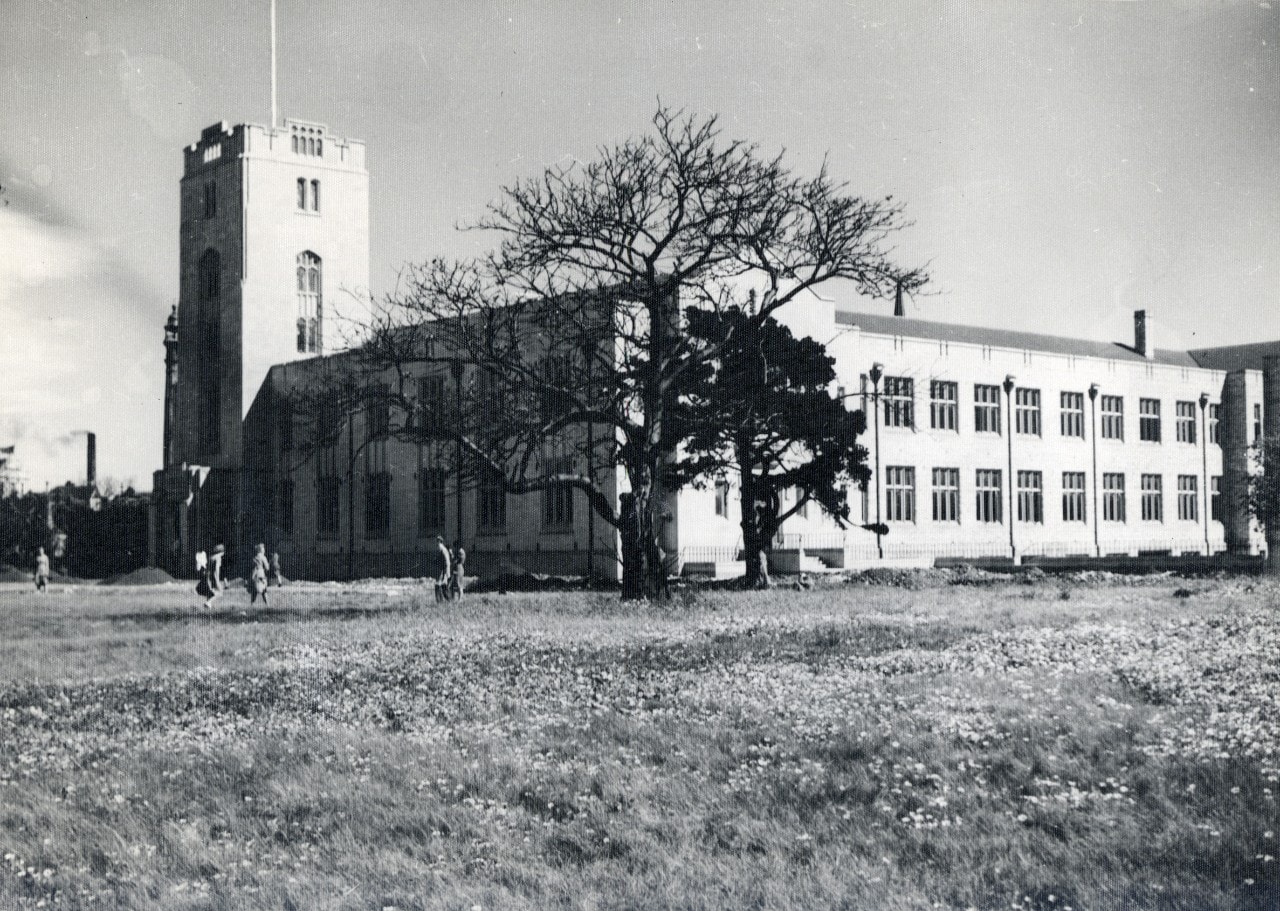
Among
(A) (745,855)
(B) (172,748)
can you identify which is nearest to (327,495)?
(B) (172,748)

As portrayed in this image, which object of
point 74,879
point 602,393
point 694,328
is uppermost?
point 694,328

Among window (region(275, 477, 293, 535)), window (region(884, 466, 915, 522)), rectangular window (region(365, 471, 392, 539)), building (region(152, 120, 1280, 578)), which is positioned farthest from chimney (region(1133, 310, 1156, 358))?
window (region(275, 477, 293, 535))

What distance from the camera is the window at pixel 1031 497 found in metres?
55.4

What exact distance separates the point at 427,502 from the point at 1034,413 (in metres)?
27.8

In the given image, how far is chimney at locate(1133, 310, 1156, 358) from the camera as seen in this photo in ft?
212

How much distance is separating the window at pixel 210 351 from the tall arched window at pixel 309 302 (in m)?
3.90

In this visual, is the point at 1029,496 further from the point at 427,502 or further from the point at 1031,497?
the point at 427,502

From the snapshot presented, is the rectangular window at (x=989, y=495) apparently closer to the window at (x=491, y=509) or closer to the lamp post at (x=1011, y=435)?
the lamp post at (x=1011, y=435)

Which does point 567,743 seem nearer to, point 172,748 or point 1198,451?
point 172,748

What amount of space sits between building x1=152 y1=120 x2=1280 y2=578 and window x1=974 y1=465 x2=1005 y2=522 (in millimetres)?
77

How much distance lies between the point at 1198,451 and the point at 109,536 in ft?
182

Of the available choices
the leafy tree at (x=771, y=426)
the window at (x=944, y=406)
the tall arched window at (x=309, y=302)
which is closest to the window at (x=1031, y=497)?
the window at (x=944, y=406)

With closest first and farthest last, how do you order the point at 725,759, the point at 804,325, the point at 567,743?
the point at 725,759
the point at 567,743
the point at 804,325

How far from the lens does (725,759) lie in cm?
934
